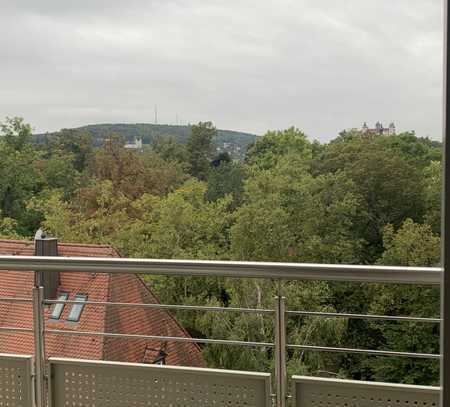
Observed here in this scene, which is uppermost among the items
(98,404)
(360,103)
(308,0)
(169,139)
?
(308,0)

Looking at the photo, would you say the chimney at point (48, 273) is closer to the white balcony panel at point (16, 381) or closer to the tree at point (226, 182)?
the white balcony panel at point (16, 381)

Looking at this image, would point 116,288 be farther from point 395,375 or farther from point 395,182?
point 395,182

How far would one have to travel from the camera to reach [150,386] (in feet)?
4.79

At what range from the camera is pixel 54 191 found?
457 inches

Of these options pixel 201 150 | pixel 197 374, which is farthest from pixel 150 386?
pixel 201 150

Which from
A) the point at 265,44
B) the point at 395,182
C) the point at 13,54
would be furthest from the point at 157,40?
the point at 395,182

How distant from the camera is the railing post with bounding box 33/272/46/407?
60.1 inches

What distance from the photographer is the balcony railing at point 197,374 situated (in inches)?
50.5

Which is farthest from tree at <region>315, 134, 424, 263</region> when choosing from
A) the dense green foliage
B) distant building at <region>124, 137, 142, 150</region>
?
distant building at <region>124, 137, 142, 150</region>

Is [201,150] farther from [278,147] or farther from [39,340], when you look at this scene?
[39,340]

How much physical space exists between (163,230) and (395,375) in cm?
557

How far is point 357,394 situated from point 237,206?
1139 centimetres

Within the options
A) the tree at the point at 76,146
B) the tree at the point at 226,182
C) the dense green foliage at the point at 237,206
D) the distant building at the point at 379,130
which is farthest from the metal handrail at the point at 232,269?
the distant building at the point at 379,130

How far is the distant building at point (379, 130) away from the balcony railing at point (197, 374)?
11871mm
